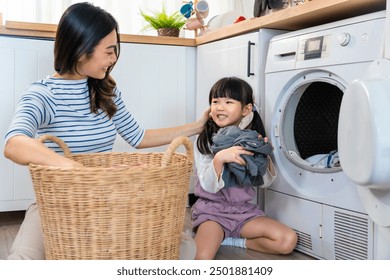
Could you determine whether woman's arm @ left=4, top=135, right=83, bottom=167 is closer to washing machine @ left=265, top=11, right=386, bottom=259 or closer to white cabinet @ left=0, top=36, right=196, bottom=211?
washing machine @ left=265, top=11, right=386, bottom=259

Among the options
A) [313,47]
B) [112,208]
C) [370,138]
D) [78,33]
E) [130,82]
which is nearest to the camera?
[112,208]

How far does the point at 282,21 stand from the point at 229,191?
0.64 m

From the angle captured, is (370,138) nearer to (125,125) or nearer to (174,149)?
(174,149)

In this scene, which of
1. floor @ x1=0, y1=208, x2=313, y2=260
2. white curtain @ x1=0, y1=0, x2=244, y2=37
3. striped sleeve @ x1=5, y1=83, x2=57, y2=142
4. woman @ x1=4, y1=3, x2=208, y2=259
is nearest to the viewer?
striped sleeve @ x1=5, y1=83, x2=57, y2=142

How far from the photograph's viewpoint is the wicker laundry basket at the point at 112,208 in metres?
0.98

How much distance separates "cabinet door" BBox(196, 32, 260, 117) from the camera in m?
1.87

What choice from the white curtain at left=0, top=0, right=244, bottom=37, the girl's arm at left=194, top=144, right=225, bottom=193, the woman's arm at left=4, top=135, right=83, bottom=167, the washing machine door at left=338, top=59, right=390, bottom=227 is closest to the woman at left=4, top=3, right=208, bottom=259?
the woman's arm at left=4, top=135, right=83, bottom=167

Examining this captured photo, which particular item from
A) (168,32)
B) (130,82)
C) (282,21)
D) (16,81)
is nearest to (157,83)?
(130,82)

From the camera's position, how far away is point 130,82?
227 centimetres

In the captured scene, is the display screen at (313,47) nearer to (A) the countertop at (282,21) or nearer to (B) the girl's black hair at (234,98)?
(A) the countertop at (282,21)

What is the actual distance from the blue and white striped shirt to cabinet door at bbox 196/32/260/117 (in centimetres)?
64

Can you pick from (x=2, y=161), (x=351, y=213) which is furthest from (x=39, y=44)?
(x=351, y=213)

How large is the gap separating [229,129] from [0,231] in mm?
1054
